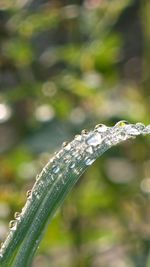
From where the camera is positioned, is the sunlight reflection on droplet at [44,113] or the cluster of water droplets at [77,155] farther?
the sunlight reflection on droplet at [44,113]

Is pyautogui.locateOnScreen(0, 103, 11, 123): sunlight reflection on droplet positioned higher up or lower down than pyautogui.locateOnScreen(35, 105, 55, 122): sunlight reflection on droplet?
higher up

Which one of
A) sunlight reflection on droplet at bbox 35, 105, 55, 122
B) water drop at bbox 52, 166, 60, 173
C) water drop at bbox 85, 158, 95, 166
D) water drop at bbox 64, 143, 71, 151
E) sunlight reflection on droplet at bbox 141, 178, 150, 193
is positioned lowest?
water drop at bbox 52, 166, 60, 173

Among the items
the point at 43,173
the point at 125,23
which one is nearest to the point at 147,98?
the point at 125,23

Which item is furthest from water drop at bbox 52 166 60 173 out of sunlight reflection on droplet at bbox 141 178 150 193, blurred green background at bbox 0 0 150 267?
sunlight reflection on droplet at bbox 141 178 150 193

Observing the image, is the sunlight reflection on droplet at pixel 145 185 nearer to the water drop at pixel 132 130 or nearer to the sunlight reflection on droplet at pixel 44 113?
the sunlight reflection on droplet at pixel 44 113

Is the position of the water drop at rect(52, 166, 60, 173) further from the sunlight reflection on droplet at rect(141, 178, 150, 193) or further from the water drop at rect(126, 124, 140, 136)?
the sunlight reflection on droplet at rect(141, 178, 150, 193)

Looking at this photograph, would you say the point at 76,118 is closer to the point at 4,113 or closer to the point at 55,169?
the point at 4,113

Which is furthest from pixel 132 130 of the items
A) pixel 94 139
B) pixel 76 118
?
pixel 76 118

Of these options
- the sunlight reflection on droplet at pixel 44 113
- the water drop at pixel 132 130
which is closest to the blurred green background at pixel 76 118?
the sunlight reflection on droplet at pixel 44 113
